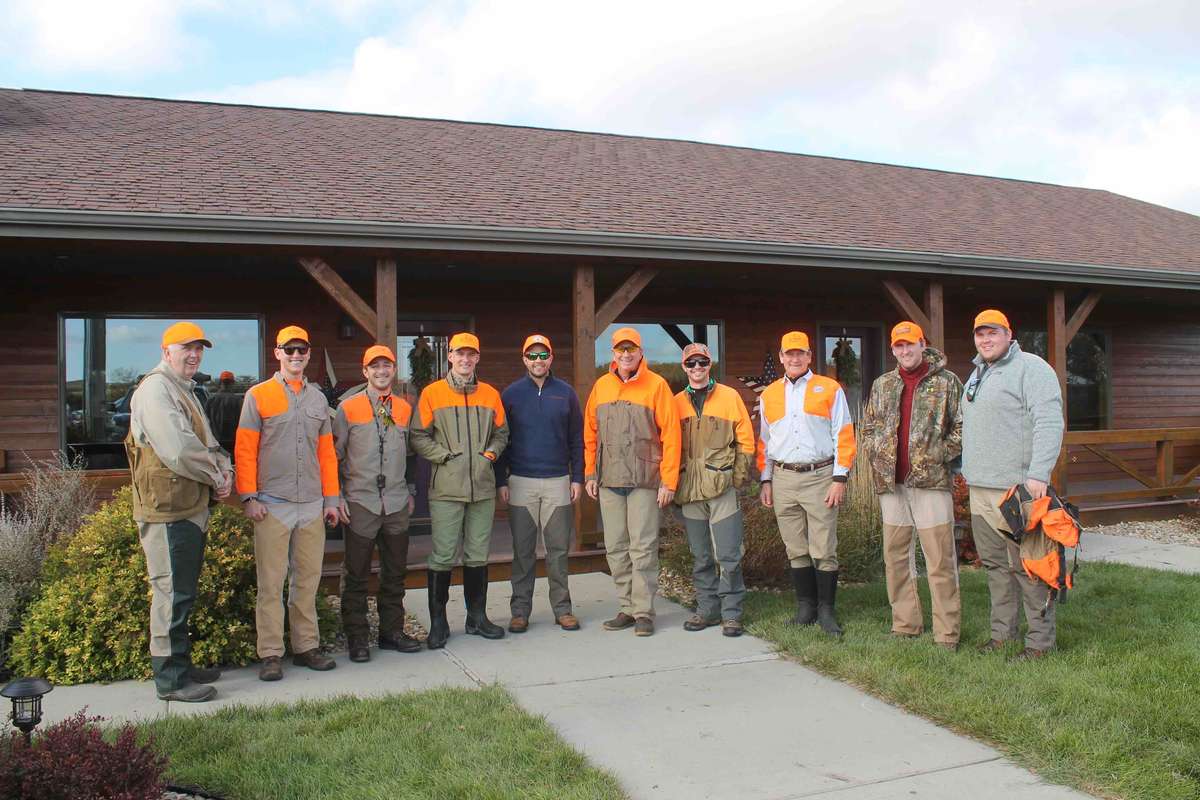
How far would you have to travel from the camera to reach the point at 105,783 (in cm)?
250

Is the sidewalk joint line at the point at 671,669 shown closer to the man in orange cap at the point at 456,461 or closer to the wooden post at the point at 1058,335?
the man in orange cap at the point at 456,461

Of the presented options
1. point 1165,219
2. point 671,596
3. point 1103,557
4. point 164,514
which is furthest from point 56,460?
point 1165,219

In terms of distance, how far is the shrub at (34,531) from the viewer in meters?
4.80

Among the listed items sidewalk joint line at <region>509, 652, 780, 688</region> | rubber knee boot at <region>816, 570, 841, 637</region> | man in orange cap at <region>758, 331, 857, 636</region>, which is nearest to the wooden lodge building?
man in orange cap at <region>758, 331, 857, 636</region>

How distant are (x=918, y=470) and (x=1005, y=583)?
28.5 inches

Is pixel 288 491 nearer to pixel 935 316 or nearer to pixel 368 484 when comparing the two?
pixel 368 484

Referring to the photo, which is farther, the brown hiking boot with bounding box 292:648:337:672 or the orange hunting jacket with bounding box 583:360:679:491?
the orange hunting jacket with bounding box 583:360:679:491

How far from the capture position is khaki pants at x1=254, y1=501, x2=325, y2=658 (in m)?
4.51

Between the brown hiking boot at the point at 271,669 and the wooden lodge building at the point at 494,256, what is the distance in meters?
2.67

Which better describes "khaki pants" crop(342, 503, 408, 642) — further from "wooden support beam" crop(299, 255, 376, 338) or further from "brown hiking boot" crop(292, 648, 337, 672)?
"wooden support beam" crop(299, 255, 376, 338)

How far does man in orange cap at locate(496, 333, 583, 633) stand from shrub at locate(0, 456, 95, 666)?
2.62 m

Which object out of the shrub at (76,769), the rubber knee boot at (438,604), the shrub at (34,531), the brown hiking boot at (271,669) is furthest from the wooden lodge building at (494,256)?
the shrub at (76,769)

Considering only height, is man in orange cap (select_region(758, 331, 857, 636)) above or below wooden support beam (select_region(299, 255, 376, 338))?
below

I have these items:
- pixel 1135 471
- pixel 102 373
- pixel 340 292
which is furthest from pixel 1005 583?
pixel 102 373
